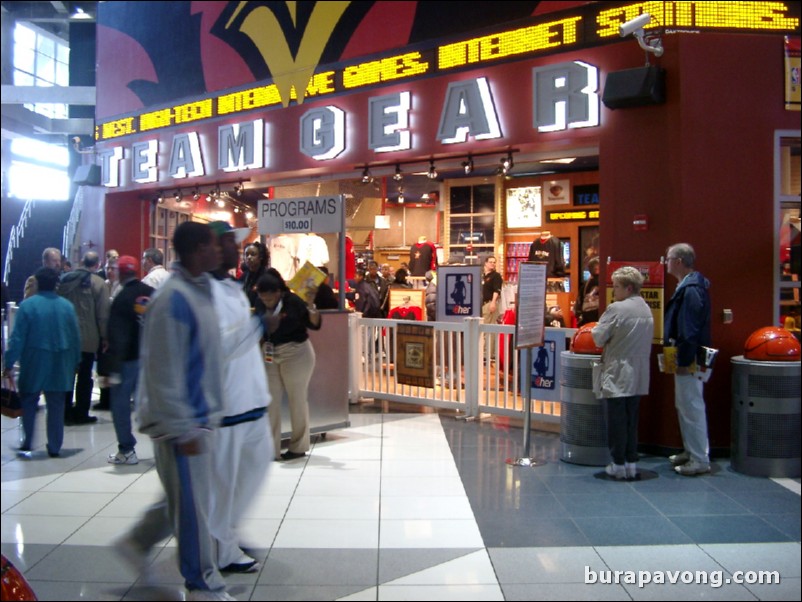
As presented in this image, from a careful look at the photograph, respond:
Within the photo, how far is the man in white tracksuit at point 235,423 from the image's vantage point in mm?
3721

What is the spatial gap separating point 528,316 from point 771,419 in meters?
2.04

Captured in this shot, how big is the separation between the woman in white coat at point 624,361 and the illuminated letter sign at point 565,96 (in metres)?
2.25

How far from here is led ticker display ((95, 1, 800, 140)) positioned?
6.64 meters

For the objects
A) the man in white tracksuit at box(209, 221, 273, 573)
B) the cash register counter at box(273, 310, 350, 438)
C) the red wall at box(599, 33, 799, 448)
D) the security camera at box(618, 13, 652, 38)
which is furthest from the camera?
the cash register counter at box(273, 310, 350, 438)

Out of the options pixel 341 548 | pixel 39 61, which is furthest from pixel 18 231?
pixel 341 548

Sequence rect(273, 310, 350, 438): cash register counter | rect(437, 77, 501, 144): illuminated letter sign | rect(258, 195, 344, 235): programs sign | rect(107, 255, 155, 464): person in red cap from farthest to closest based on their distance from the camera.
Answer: rect(437, 77, 501, 144): illuminated letter sign < rect(258, 195, 344, 235): programs sign < rect(273, 310, 350, 438): cash register counter < rect(107, 255, 155, 464): person in red cap

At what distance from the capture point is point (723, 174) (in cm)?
658

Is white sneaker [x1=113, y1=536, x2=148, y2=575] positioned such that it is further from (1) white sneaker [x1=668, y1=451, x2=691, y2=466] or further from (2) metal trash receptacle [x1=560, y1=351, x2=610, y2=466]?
(1) white sneaker [x1=668, y1=451, x2=691, y2=466]

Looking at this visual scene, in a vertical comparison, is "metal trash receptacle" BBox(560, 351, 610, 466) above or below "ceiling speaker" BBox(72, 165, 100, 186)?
below

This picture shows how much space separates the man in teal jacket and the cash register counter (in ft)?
7.12

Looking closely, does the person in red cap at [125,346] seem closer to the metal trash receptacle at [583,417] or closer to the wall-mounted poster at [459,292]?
the metal trash receptacle at [583,417]

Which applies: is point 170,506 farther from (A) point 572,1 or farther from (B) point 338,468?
(A) point 572,1

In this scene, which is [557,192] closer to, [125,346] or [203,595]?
[125,346]

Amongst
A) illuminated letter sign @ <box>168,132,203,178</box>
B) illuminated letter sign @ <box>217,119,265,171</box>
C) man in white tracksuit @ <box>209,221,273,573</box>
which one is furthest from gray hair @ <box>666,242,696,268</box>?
illuminated letter sign @ <box>168,132,203,178</box>
